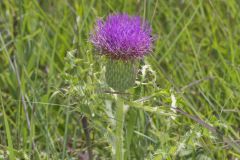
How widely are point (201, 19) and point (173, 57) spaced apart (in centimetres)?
38

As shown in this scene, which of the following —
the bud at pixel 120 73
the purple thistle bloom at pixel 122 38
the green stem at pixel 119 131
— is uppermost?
the purple thistle bloom at pixel 122 38

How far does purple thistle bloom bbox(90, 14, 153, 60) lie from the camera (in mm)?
1683

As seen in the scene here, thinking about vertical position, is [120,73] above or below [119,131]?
above

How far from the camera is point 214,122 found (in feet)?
5.18

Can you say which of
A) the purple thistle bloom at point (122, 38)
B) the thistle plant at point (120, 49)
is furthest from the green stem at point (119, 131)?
the purple thistle bloom at point (122, 38)

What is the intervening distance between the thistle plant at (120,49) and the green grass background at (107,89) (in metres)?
0.04

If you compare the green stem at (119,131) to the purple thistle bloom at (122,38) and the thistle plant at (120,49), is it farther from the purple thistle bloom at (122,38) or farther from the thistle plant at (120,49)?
the purple thistle bloom at (122,38)

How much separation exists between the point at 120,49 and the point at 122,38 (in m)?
0.03

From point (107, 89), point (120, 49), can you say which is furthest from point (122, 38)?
point (107, 89)

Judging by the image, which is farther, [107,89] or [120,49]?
[107,89]

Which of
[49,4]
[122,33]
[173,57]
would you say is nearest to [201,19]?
[173,57]

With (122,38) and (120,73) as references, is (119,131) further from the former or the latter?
(122,38)

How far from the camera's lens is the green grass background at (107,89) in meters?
1.69

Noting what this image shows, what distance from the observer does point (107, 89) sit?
182 centimetres
